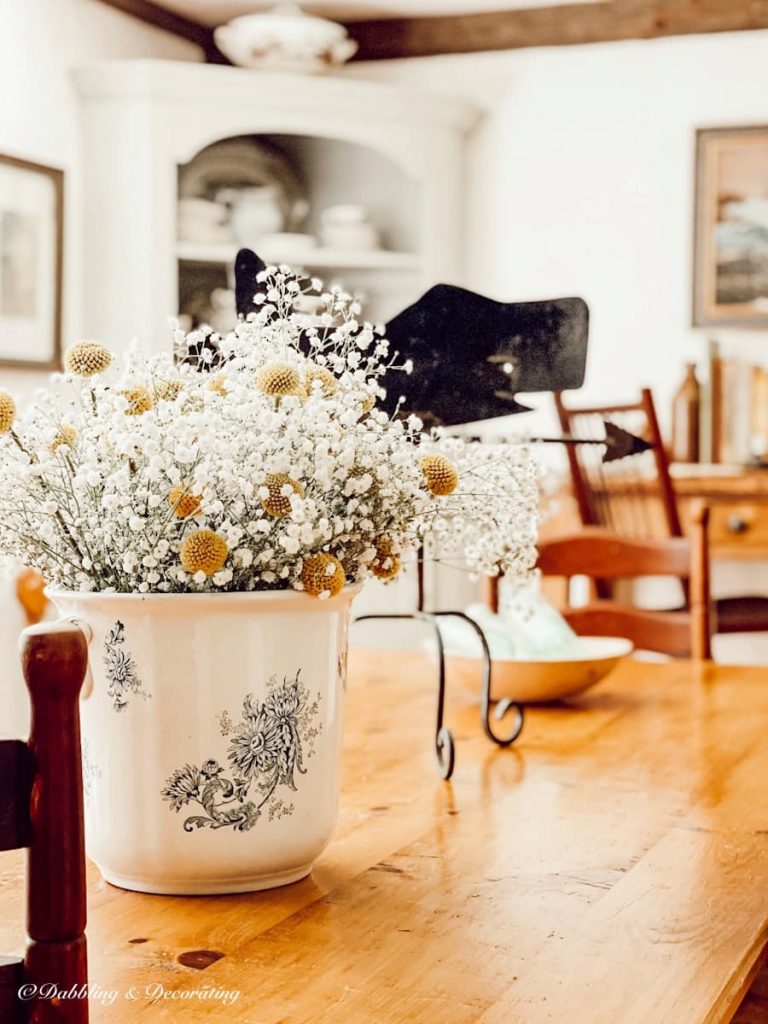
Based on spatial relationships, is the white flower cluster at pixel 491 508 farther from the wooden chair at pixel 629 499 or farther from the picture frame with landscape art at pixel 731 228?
the picture frame with landscape art at pixel 731 228

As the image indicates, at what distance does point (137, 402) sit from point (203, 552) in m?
0.12

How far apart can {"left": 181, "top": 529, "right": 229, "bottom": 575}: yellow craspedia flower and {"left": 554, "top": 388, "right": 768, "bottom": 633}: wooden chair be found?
2.50m

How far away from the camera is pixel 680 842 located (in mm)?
1031

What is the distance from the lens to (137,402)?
2.86 feet

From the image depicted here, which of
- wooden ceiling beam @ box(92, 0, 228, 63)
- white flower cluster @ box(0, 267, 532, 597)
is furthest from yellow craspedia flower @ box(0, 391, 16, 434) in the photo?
wooden ceiling beam @ box(92, 0, 228, 63)

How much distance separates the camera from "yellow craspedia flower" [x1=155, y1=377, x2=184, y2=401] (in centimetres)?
90

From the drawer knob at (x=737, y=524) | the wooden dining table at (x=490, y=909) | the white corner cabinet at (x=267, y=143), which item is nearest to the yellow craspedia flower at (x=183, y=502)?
the wooden dining table at (x=490, y=909)

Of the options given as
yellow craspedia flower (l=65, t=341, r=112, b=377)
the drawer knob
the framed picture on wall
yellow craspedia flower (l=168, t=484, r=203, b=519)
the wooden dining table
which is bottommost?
the wooden dining table

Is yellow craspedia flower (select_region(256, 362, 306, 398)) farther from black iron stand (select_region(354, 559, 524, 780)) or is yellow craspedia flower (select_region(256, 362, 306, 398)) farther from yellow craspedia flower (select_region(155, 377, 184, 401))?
black iron stand (select_region(354, 559, 524, 780))

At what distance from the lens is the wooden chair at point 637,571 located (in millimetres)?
2027

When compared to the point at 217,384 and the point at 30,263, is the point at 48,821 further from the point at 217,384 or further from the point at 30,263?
the point at 30,263

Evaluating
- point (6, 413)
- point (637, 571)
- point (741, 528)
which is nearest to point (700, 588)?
point (637, 571)

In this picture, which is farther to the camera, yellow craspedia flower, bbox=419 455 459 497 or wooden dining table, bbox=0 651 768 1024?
yellow craspedia flower, bbox=419 455 459 497

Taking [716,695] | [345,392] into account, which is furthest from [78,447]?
[716,695]
